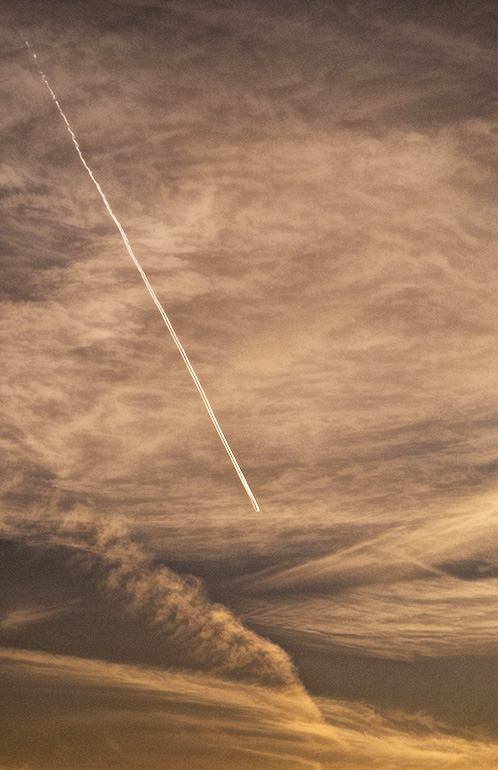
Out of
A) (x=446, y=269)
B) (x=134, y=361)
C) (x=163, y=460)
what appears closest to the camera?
(x=446, y=269)

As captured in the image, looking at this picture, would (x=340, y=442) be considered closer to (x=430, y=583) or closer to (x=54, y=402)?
(x=430, y=583)

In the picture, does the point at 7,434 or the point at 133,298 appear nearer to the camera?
the point at 133,298

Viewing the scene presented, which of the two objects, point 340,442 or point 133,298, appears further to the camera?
point 340,442

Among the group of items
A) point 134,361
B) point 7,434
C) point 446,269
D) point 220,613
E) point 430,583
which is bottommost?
point 220,613

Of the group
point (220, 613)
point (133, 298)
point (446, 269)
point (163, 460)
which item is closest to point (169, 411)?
point (163, 460)

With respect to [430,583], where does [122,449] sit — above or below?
above

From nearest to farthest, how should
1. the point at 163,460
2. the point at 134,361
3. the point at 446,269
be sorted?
the point at 446,269, the point at 134,361, the point at 163,460

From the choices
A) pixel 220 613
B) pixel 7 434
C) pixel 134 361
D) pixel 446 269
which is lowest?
pixel 220 613

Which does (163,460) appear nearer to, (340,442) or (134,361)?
(134,361)

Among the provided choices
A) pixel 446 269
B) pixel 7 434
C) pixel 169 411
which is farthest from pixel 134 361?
pixel 446 269
